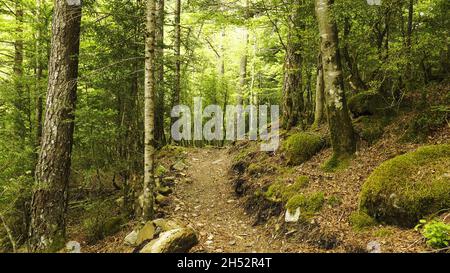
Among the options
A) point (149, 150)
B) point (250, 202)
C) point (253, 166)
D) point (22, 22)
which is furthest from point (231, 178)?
point (22, 22)

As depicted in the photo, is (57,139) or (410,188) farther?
A: (57,139)

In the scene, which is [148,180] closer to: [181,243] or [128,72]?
[181,243]

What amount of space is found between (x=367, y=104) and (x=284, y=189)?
3.43m

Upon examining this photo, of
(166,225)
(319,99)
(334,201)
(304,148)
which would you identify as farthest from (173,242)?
(319,99)

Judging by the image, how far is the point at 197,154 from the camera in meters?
15.3

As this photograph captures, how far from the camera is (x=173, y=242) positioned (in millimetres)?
6145

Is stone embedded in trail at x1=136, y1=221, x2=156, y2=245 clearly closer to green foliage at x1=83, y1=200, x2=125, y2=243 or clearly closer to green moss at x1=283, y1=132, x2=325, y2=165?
green foliage at x1=83, y1=200, x2=125, y2=243

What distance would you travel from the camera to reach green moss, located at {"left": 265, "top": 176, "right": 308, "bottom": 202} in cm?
784

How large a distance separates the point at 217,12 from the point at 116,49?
4.18m

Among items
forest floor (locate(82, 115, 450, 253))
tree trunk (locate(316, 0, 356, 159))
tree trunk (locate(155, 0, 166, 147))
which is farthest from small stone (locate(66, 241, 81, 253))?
tree trunk (locate(316, 0, 356, 159))

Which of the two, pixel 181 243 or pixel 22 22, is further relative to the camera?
pixel 22 22

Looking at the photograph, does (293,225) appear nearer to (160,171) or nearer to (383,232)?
(383,232)

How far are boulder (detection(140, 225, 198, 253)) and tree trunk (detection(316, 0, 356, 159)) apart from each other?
4.31 m
